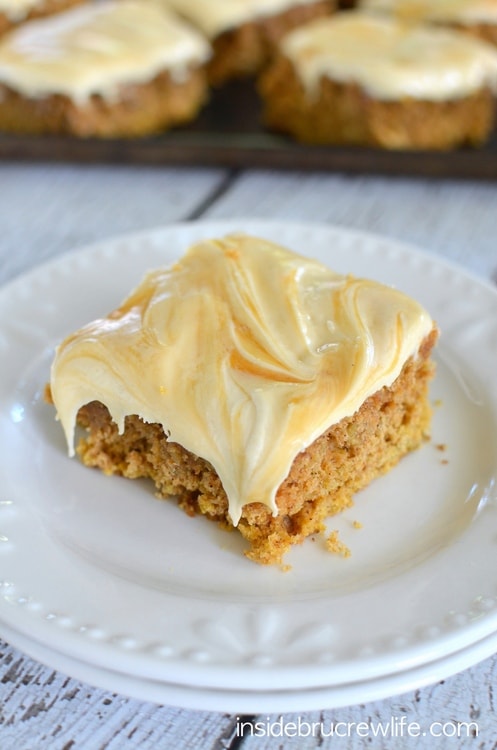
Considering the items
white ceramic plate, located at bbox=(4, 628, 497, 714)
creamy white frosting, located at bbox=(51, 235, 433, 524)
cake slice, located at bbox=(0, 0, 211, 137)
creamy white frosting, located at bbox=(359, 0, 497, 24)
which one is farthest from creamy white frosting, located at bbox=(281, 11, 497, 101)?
white ceramic plate, located at bbox=(4, 628, 497, 714)

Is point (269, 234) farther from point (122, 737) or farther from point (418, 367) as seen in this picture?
point (122, 737)

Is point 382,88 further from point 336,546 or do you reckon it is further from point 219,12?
point 336,546

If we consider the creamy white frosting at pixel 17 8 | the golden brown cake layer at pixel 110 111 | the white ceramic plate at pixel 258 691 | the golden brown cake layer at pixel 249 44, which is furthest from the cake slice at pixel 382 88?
the white ceramic plate at pixel 258 691

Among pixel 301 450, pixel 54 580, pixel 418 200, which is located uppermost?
pixel 301 450

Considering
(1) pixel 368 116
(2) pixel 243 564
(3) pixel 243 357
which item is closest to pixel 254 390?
(3) pixel 243 357

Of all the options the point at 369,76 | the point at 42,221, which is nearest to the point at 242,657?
the point at 42,221

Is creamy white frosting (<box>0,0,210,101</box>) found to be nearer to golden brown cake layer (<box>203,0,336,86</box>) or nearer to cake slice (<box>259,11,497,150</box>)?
golden brown cake layer (<box>203,0,336,86</box>)
